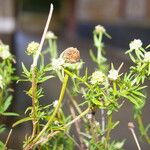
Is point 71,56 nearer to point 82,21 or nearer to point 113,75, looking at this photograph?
point 113,75

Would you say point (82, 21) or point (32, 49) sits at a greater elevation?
point (32, 49)

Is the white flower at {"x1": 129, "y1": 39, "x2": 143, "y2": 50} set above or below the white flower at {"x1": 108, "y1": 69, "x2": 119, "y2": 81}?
above

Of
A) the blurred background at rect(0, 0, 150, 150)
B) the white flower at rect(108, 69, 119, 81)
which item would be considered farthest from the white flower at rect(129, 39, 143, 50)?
the blurred background at rect(0, 0, 150, 150)

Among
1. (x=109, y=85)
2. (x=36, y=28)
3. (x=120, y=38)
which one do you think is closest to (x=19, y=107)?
(x=109, y=85)

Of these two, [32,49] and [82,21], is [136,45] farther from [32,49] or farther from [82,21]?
[82,21]

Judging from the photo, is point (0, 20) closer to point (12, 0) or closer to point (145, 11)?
point (12, 0)

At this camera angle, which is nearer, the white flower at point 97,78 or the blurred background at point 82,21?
the white flower at point 97,78

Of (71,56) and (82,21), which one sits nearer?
(71,56)

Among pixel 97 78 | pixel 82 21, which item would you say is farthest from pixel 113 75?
pixel 82 21

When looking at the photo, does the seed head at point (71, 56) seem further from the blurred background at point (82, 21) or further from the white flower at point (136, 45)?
the blurred background at point (82, 21)

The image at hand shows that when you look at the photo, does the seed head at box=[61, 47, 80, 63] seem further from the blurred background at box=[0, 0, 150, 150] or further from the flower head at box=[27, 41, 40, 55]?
the blurred background at box=[0, 0, 150, 150]

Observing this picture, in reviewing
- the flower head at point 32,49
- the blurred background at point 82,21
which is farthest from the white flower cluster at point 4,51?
the blurred background at point 82,21
